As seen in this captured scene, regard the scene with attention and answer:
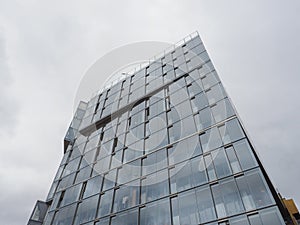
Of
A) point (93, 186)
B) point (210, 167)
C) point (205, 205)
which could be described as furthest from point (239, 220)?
point (93, 186)

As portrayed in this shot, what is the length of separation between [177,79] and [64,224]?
52.3ft

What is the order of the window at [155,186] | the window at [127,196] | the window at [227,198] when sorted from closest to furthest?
the window at [227,198] < the window at [155,186] < the window at [127,196]

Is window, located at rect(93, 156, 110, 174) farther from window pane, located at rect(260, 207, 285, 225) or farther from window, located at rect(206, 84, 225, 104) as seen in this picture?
window pane, located at rect(260, 207, 285, 225)

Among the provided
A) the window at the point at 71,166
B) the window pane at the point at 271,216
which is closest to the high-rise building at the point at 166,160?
the window pane at the point at 271,216

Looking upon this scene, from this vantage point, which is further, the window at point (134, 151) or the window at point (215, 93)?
the window at point (134, 151)

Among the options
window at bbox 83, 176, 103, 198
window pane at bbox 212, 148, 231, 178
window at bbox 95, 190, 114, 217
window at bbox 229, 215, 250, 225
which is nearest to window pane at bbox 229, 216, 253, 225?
window at bbox 229, 215, 250, 225

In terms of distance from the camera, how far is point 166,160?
17.0 m

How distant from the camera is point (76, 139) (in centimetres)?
2805

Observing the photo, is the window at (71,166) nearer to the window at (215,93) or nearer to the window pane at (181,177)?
the window pane at (181,177)

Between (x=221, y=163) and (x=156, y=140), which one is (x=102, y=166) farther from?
(x=221, y=163)

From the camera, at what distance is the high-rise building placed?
12.7m

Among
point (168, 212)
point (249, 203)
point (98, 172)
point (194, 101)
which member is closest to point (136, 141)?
point (98, 172)

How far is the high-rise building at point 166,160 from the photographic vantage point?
1267 cm

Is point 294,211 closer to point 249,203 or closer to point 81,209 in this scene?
point 249,203
